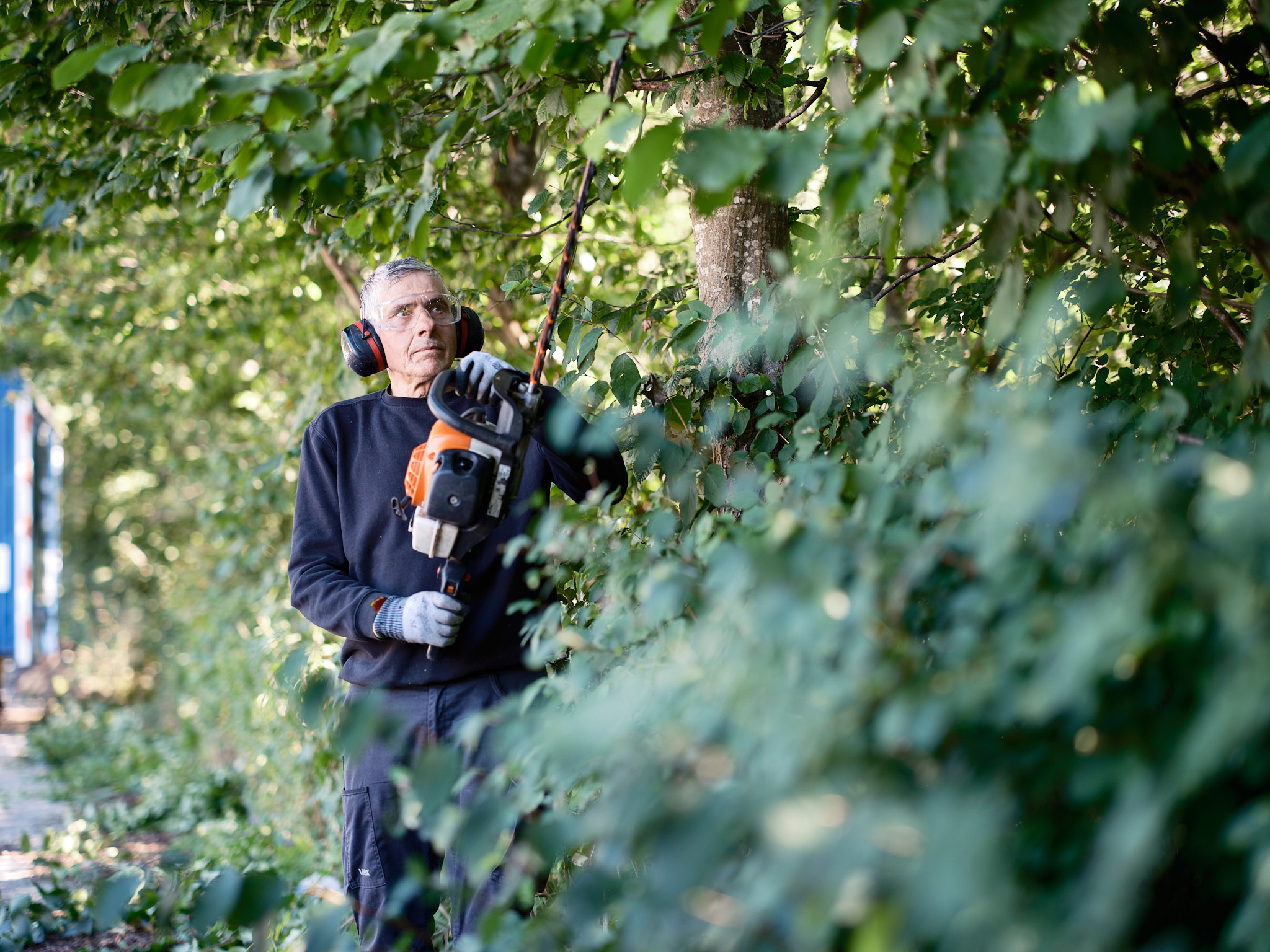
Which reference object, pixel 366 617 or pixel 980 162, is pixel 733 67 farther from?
pixel 366 617

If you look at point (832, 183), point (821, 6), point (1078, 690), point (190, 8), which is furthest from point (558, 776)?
point (190, 8)

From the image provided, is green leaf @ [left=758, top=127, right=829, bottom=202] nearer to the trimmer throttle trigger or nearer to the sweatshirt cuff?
the trimmer throttle trigger

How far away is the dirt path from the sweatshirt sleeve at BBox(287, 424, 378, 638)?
87.2 inches

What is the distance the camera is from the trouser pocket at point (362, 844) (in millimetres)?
2232

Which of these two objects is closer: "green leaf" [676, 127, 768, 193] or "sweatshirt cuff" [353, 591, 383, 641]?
"green leaf" [676, 127, 768, 193]

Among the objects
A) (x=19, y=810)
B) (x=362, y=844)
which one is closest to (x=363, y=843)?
(x=362, y=844)

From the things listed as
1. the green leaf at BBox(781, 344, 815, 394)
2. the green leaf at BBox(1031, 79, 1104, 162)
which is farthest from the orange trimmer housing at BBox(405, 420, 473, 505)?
the green leaf at BBox(1031, 79, 1104, 162)

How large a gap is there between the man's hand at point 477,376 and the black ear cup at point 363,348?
18.4 inches

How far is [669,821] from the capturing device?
0.86 meters

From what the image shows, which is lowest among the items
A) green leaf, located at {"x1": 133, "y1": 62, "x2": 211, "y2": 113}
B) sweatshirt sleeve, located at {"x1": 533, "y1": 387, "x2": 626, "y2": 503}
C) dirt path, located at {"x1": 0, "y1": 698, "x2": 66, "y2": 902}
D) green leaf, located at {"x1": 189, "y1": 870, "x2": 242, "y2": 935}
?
dirt path, located at {"x1": 0, "y1": 698, "x2": 66, "y2": 902}

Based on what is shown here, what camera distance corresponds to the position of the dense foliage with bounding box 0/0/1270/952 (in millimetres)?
796

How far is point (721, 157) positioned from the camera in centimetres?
124

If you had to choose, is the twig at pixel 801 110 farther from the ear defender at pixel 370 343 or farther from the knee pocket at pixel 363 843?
the knee pocket at pixel 363 843

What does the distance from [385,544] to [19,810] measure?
5.24m
